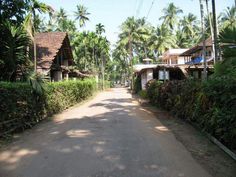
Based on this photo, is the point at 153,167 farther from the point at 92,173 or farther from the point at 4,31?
the point at 4,31

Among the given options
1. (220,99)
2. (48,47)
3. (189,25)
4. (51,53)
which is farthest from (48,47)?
(189,25)

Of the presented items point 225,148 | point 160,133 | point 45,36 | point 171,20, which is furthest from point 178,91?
point 171,20

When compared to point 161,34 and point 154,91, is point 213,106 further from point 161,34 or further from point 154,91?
point 161,34

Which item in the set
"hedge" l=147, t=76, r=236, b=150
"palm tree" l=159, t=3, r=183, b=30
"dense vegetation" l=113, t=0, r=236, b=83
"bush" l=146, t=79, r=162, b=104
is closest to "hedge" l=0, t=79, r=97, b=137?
"hedge" l=147, t=76, r=236, b=150

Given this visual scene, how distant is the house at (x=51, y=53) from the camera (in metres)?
23.4

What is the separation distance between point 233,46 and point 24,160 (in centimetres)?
547

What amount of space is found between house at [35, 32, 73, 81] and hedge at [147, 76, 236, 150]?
1373cm

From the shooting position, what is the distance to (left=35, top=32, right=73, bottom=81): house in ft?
76.8

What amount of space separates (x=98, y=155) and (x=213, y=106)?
12.2 ft

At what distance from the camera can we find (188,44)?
237 feet

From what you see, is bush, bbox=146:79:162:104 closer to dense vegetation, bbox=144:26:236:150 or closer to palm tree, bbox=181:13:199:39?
dense vegetation, bbox=144:26:236:150

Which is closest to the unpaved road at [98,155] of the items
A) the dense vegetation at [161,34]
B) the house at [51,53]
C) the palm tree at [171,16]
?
the house at [51,53]

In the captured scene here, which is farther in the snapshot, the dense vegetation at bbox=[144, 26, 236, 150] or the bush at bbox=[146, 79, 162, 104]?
the bush at bbox=[146, 79, 162, 104]

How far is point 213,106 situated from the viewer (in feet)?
27.1
